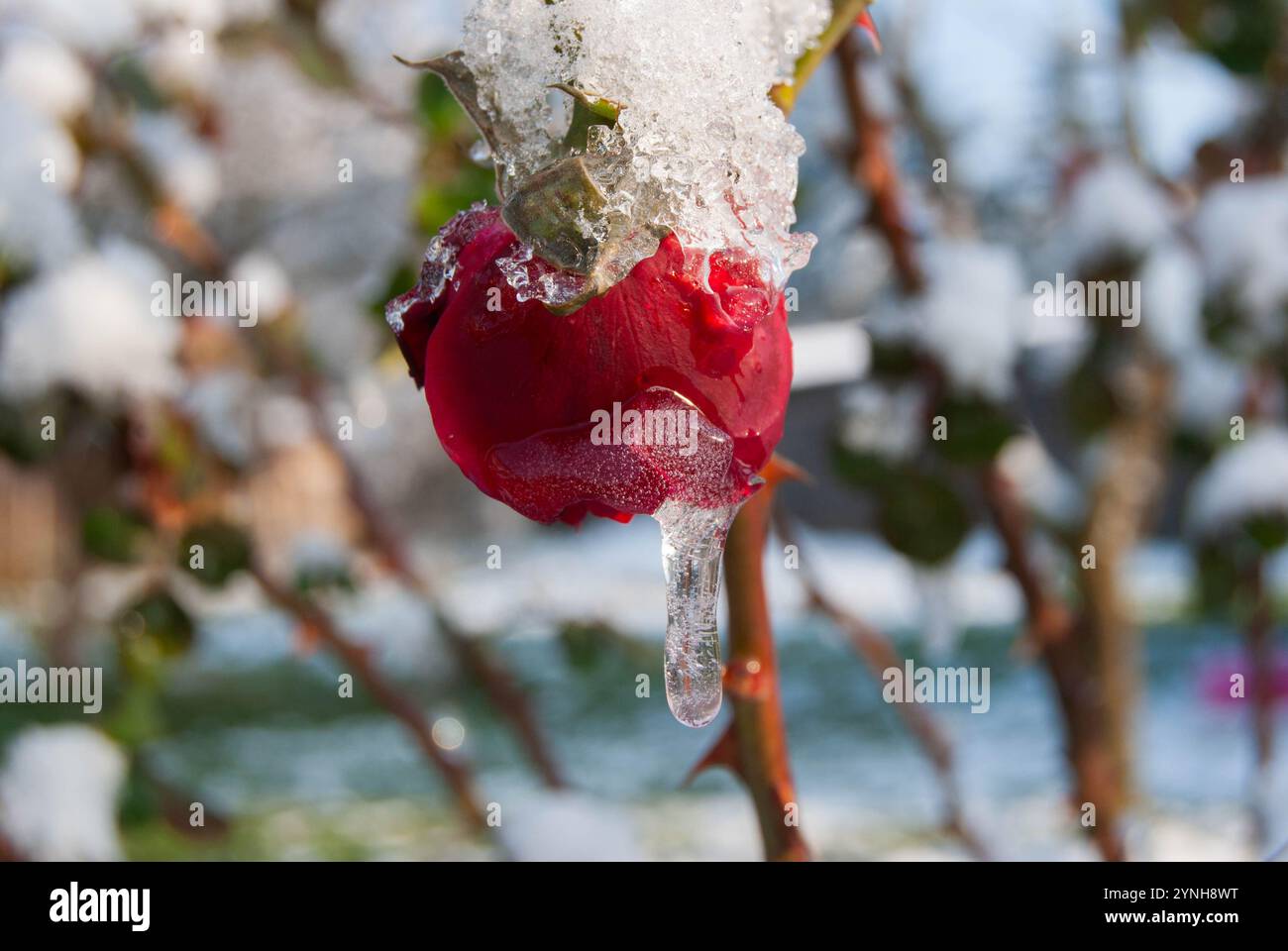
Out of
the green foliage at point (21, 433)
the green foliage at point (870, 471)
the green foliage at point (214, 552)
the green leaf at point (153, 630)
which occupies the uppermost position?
the green foliage at point (21, 433)

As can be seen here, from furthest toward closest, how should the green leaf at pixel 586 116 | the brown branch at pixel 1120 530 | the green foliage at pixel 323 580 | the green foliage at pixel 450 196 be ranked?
the brown branch at pixel 1120 530 → the green foliage at pixel 323 580 → the green foliage at pixel 450 196 → the green leaf at pixel 586 116

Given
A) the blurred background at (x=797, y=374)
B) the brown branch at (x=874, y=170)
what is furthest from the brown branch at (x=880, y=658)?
the brown branch at (x=874, y=170)

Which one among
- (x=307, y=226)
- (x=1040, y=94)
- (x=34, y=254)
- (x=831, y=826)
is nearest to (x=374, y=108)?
(x=34, y=254)

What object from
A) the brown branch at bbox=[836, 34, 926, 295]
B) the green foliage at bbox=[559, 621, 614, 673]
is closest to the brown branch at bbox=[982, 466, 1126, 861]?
the brown branch at bbox=[836, 34, 926, 295]

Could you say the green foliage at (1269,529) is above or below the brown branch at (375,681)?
above

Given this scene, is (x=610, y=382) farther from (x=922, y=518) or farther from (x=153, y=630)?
(x=153, y=630)

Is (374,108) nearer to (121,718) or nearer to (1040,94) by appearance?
(121,718)

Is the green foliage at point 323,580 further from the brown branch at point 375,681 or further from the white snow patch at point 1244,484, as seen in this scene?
the white snow patch at point 1244,484

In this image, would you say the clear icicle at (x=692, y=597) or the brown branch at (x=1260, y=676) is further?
the brown branch at (x=1260, y=676)
